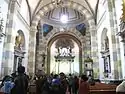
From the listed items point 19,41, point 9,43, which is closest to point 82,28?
point 19,41

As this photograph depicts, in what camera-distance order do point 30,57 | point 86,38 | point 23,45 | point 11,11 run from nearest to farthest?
1. point 11,11
2. point 23,45
3. point 30,57
4. point 86,38

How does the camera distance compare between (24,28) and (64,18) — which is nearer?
(24,28)

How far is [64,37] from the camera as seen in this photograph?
23594mm

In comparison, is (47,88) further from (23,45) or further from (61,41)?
(61,41)

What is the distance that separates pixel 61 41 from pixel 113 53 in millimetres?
15664

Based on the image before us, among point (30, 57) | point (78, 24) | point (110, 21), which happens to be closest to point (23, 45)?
point (30, 57)

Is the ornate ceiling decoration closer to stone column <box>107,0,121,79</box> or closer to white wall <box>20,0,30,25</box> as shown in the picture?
white wall <box>20,0,30,25</box>

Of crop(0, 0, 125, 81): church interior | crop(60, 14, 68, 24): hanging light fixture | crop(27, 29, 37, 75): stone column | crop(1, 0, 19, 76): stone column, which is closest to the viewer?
crop(0, 0, 125, 81): church interior

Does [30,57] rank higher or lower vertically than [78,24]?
lower

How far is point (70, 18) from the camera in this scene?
22453 millimetres

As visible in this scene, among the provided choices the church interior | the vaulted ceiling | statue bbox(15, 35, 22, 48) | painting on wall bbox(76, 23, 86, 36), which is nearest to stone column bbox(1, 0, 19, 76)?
the church interior

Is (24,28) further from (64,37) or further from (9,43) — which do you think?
(64,37)

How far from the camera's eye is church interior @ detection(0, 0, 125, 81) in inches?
363

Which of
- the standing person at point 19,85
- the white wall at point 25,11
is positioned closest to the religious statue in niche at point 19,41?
the white wall at point 25,11
